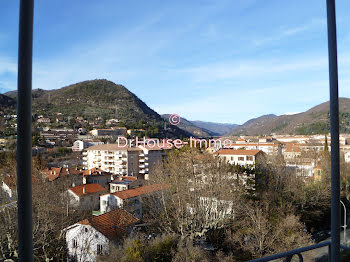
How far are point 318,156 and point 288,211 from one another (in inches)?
633

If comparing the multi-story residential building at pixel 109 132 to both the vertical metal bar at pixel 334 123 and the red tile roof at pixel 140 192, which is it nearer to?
the red tile roof at pixel 140 192

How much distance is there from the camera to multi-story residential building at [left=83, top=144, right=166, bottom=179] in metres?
32.8

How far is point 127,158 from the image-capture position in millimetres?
32625

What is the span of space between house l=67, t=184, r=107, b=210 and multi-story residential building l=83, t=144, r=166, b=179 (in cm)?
1173

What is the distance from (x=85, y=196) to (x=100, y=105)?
45.2 meters

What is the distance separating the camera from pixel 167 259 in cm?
1032

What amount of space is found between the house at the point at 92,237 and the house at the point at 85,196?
20.8 feet

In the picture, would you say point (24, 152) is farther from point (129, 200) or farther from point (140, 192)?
point (140, 192)

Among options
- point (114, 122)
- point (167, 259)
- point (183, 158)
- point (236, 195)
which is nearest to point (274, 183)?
point (236, 195)

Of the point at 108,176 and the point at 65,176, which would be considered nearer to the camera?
the point at 65,176

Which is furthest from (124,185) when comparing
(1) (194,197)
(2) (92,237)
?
(2) (92,237)

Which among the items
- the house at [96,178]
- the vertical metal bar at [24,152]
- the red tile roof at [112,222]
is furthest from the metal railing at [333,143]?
the house at [96,178]

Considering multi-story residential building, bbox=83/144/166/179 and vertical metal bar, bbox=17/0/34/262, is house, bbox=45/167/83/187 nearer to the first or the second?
multi-story residential building, bbox=83/144/166/179

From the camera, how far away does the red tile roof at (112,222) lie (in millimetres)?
11969
